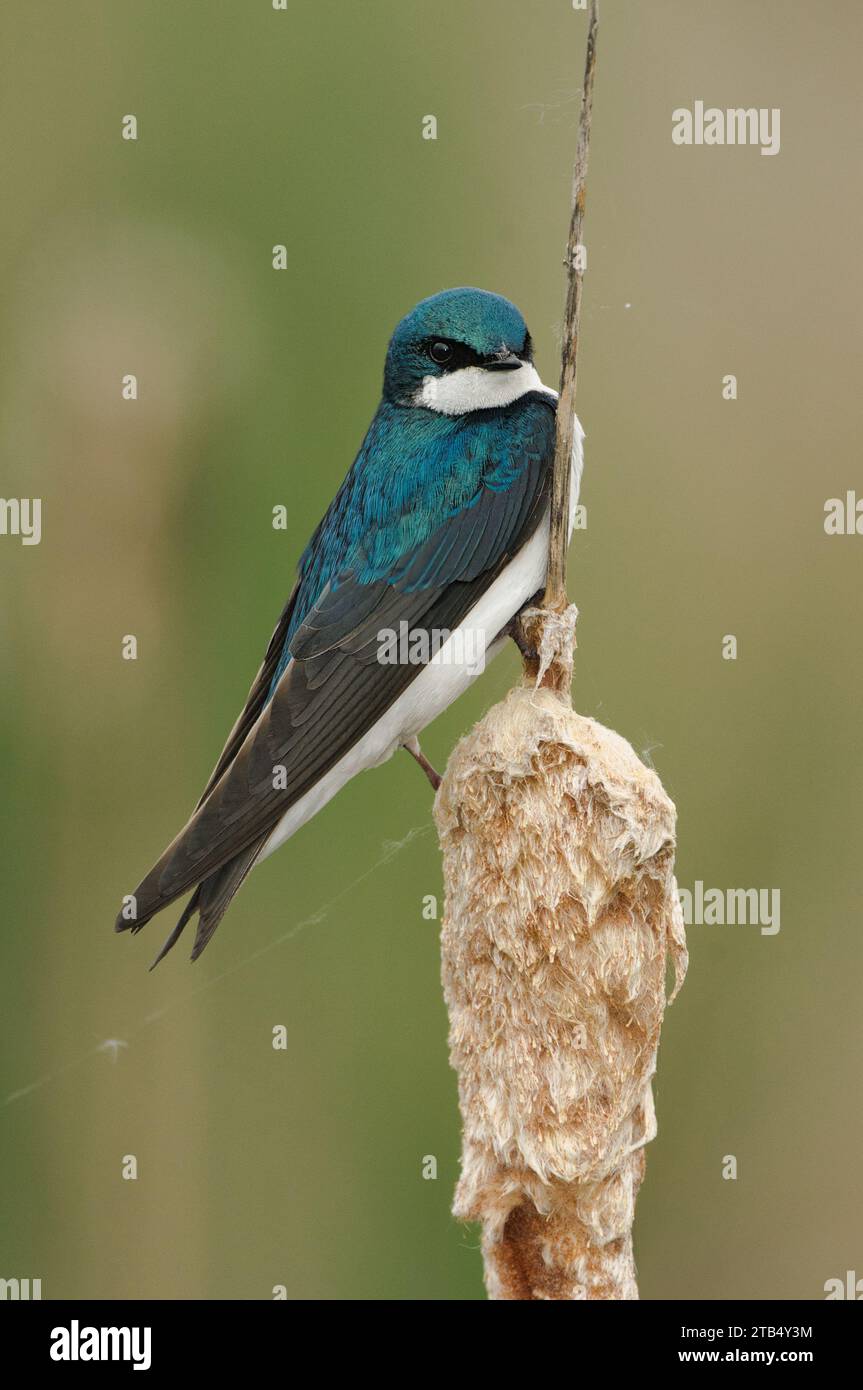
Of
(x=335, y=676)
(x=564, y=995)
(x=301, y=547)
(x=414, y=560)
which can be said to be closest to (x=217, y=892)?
(x=335, y=676)

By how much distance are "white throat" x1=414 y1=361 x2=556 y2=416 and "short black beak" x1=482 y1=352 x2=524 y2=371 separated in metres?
0.04

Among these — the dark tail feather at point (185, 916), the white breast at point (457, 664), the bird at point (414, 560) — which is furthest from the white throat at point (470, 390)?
the dark tail feather at point (185, 916)

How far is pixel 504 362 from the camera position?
256 centimetres

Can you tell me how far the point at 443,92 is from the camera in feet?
9.71

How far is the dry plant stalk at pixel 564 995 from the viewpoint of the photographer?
203 centimetres

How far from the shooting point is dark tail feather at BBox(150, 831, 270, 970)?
224cm

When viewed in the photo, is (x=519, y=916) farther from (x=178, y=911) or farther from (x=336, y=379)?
(x=336, y=379)

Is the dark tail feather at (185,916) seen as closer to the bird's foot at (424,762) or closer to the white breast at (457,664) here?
the white breast at (457,664)

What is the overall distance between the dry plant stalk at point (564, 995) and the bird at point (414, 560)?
1.21ft

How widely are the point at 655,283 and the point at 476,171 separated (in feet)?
1.32

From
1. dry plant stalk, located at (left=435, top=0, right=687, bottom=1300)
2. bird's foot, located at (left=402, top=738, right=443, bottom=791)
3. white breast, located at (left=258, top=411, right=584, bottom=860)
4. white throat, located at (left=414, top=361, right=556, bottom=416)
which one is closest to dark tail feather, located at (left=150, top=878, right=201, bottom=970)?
white breast, located at (left=258, top=411, right=584, bottom=860)

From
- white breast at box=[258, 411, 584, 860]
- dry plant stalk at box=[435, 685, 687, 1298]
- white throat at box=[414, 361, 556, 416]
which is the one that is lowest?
dry plant stalk at box=[435, 685, 687, 1298]

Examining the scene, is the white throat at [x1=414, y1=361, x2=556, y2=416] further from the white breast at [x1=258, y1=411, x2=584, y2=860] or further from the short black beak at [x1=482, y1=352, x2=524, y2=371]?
the white breast at [x1=258, y1=411, x2=584, y2=860]

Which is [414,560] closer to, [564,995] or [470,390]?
[470,390]
